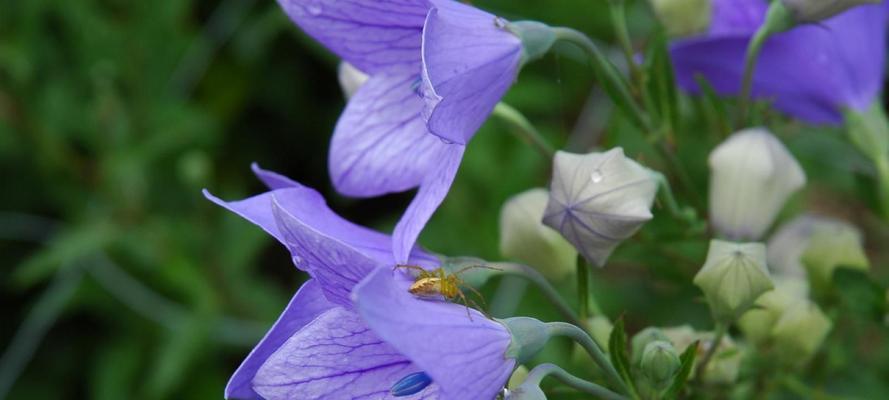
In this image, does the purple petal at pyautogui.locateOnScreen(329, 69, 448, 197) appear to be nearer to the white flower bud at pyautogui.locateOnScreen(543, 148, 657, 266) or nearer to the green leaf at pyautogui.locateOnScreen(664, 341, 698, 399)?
the white flower bud at pyautogui.locateOnScreen(543, 148, 657, 266)

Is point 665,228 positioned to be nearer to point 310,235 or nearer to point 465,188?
point 310,235

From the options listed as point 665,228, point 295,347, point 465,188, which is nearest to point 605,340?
point 665,228

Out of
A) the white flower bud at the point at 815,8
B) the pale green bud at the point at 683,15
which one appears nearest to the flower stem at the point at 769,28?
the white flower bud at the point at 815,8

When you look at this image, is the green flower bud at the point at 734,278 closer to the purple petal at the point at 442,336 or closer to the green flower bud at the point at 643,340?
the green flower bud at the point at 643,340

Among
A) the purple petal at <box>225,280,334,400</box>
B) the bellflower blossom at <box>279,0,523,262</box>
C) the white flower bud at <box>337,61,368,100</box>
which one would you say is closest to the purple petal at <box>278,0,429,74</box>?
the bellflower blossom at <box>279,0,523,262</box>

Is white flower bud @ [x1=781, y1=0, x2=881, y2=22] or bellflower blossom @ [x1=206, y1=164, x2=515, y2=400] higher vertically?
white flower bud @ [x1=781, y1=0, x2=881, y2=22]
